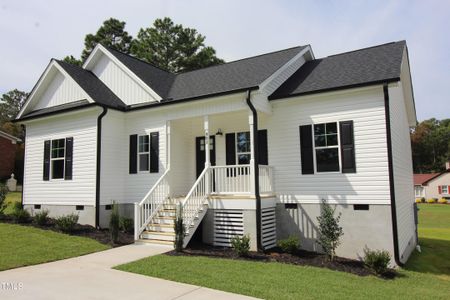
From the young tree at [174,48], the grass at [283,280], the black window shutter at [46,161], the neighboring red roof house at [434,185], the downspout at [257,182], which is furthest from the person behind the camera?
the neighboring red roof house at [434,185]

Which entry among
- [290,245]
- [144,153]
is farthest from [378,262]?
[144,153]

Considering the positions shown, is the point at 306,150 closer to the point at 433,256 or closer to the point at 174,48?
the point at 433,256

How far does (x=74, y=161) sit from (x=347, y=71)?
33.2 ft

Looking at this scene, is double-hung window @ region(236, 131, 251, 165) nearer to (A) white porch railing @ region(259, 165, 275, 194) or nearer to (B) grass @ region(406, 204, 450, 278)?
(A) white porch railing @ region(259, 165, 275, 194)

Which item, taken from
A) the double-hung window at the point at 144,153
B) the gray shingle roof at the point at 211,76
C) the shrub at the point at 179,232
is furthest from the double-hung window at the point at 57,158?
the shrub at the point at 179,232

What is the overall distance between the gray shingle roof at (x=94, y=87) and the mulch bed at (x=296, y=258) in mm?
6512

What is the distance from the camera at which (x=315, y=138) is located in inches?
413

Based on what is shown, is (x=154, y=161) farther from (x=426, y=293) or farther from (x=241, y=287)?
(x=426, y=293)

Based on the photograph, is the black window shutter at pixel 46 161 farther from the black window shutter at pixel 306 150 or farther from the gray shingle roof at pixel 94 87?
the black window shutter at pixel 306 150

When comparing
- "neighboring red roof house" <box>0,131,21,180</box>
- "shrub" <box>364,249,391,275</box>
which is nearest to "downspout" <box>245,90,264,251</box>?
"shrub" <box>364,249,391,275</box>

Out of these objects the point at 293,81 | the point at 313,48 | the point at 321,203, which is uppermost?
the point at 313,48

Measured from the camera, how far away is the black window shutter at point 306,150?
1041 centimetres

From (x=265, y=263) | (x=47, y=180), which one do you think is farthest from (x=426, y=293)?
(x=47, y=180)

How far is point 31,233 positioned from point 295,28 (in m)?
12.2
